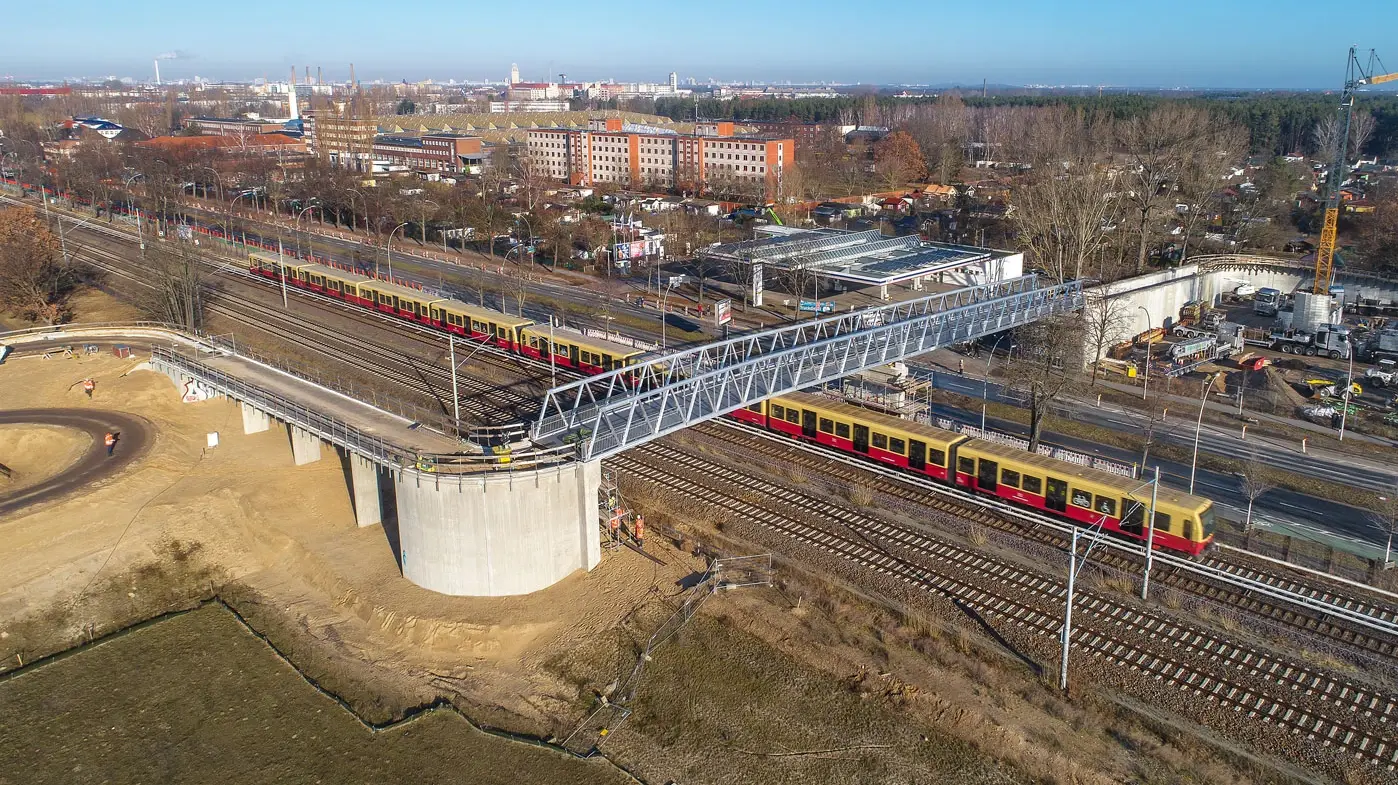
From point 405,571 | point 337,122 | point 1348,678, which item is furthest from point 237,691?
point 337,122

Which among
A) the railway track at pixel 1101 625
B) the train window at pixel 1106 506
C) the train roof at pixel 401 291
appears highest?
the train roof at pixel 401 291

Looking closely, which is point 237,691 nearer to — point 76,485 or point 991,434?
point 76,485

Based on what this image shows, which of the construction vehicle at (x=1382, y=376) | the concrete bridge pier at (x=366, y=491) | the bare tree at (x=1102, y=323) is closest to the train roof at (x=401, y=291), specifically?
the concrete bridge pier at (x=366, y=491)

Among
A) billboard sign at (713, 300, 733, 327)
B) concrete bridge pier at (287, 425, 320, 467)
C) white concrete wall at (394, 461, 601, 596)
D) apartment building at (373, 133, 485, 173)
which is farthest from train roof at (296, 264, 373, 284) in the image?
apartment building at (373, 133, 485, 173)

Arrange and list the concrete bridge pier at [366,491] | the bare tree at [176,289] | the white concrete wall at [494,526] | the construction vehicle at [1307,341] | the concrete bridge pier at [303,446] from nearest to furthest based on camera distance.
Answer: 1. the white concrete wall at [494,526]
2. the concrete bridge pier at [366,491]
3. the concrete bridge pier at [303,446]
4. the construction vehicle at [1307,341]
5. the bare tree at [176,289]

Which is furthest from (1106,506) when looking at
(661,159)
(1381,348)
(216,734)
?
(661,159)

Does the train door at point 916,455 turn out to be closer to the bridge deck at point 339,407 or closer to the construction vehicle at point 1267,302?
the bridge deck at point 339,407

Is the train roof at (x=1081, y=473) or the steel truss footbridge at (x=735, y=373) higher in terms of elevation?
the steel truss footbridge at (x=735, y=373)

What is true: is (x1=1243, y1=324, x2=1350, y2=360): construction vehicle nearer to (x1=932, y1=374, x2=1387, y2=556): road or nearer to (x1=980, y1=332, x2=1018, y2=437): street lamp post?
(x1=980, y1=332, x2=1018, y2=437): street lamp post
